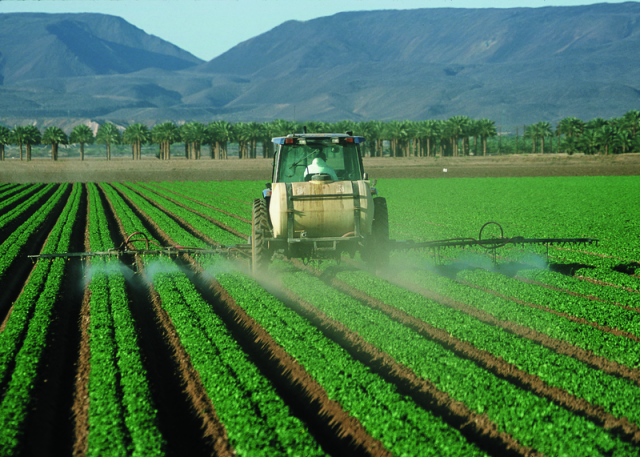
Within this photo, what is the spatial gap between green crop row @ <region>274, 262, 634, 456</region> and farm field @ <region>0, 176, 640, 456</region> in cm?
2

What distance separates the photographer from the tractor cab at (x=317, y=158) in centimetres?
1181

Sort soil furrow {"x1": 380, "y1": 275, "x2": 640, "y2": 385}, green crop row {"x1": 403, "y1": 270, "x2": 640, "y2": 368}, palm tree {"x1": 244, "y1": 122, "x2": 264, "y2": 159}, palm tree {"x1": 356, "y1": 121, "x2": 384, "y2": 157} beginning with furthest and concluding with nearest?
1. palm tree {"x1": 356, "y1": 121, "x2": 384, "y2": 157}
2. palm tree {"x1": 244, "y1": 122, "x2": 264, "y2": 159}
3. green crop row {"x1": 403, "y1": 270, "x2": 640, "y2": 368}
4. soil furrow {"x1": 380, "y1": 275, "x2": 640, "y2": 385}

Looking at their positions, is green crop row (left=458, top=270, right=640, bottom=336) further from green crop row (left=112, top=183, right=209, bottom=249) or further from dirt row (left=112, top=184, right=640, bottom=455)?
green crop row (left=112, top=183, right=209, bottom=249)

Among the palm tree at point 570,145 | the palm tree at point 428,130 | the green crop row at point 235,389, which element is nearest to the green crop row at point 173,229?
the green crop row at point 235,389

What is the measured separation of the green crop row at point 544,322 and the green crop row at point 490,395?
191 cm

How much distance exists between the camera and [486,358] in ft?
25.7

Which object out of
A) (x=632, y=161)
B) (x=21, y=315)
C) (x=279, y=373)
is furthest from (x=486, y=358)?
(x=632, y=161)

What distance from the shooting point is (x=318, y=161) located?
11.9m

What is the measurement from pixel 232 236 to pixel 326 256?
6.25m

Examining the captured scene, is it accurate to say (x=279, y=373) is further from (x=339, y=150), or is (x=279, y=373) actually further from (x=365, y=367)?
(x=339, y=150)

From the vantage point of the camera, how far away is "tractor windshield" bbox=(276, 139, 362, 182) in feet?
39.1

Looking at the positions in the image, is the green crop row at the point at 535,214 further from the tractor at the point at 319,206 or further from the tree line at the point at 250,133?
the tree line at the point at 250,133

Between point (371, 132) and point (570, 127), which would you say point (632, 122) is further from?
point (371, 132)

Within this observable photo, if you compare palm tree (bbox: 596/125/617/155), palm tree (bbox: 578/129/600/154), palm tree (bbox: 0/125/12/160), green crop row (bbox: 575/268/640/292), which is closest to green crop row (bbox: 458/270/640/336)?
green crop row (bbox: 575/268/640/292)
